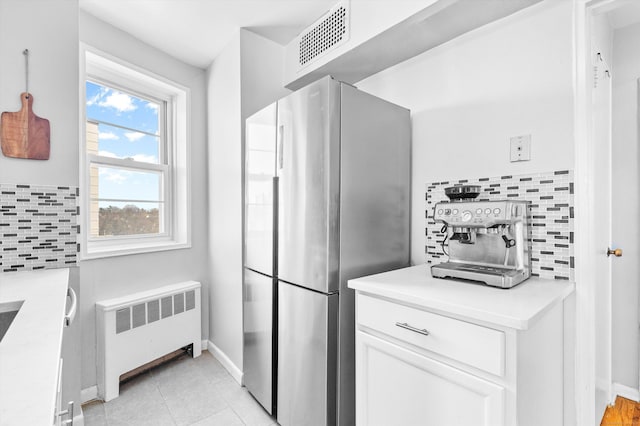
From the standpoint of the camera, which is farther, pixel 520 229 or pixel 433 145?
pixel 433 145

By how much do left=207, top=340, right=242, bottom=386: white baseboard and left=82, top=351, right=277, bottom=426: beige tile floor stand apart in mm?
32

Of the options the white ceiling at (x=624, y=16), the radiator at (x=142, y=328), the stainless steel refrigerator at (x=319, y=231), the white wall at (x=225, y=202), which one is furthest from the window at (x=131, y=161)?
the white ceiling at (x=624, y=16)

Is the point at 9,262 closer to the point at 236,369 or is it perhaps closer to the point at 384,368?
the point at 236,369

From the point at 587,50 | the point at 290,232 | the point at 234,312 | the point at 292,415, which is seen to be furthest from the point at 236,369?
the point at 587,50

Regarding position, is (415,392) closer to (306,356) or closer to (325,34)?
(306,356)

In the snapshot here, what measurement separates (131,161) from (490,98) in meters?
2.47

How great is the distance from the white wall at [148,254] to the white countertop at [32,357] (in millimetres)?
898

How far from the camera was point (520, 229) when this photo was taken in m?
1.33

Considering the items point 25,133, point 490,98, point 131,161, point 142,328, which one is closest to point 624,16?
point 490,98

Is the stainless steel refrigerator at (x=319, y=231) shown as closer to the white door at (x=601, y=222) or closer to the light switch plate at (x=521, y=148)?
the light switch plate at (x=521, y=148)

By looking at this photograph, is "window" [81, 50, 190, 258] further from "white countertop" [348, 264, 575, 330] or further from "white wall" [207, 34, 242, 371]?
"white countertop" [348, 264, 575, 330]

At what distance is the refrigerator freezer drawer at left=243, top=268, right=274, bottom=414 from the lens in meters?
1.78

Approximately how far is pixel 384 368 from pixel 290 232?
0.78 metres

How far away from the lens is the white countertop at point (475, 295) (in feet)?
2.94
